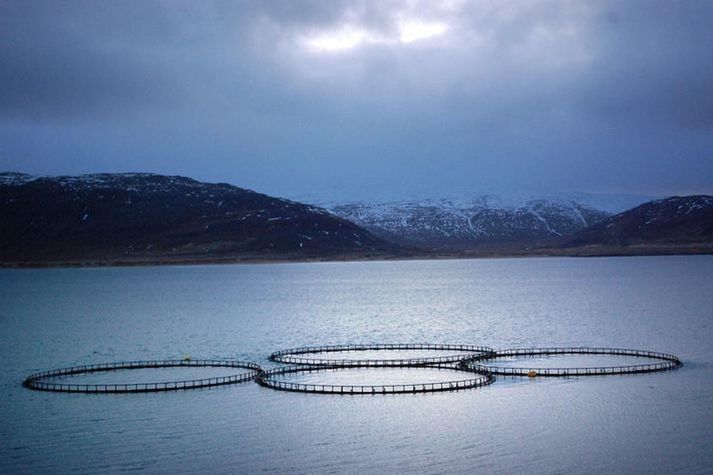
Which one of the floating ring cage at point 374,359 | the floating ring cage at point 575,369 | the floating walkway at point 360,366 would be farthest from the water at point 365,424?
the floating ring cage at point 374,359

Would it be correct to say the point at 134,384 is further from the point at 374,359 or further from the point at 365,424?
the point at 374,359

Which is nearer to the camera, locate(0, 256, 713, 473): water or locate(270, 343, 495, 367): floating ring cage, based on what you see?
locate(0, 256, 713, 473): water

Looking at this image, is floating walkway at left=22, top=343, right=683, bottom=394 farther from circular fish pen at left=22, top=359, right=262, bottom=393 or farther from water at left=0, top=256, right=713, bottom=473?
water at left=0, top=256, right=713, bottom=473

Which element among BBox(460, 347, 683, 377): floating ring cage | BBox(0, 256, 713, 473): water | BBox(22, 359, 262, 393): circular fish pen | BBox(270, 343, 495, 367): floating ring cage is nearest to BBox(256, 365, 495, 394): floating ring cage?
BBox(0, 256, 713, 473): water

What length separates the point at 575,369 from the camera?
96625 mm

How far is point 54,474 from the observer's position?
58.6m

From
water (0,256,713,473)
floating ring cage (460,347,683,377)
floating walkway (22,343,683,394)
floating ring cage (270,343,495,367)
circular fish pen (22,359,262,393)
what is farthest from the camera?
floating ring cage (270,343,495,367)

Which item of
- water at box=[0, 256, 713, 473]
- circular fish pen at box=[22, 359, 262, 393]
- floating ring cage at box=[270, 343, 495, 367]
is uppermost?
circular fish pen at box=[22, 359, 262, 393]

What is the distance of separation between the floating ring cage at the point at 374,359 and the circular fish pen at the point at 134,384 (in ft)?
27.5

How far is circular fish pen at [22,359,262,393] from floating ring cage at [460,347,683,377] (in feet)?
92.1

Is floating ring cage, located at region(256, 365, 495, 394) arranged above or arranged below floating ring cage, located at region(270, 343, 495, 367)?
below

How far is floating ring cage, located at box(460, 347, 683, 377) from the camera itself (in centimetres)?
9519

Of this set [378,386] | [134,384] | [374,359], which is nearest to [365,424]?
[378,386]

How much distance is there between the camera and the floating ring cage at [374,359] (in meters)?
105
